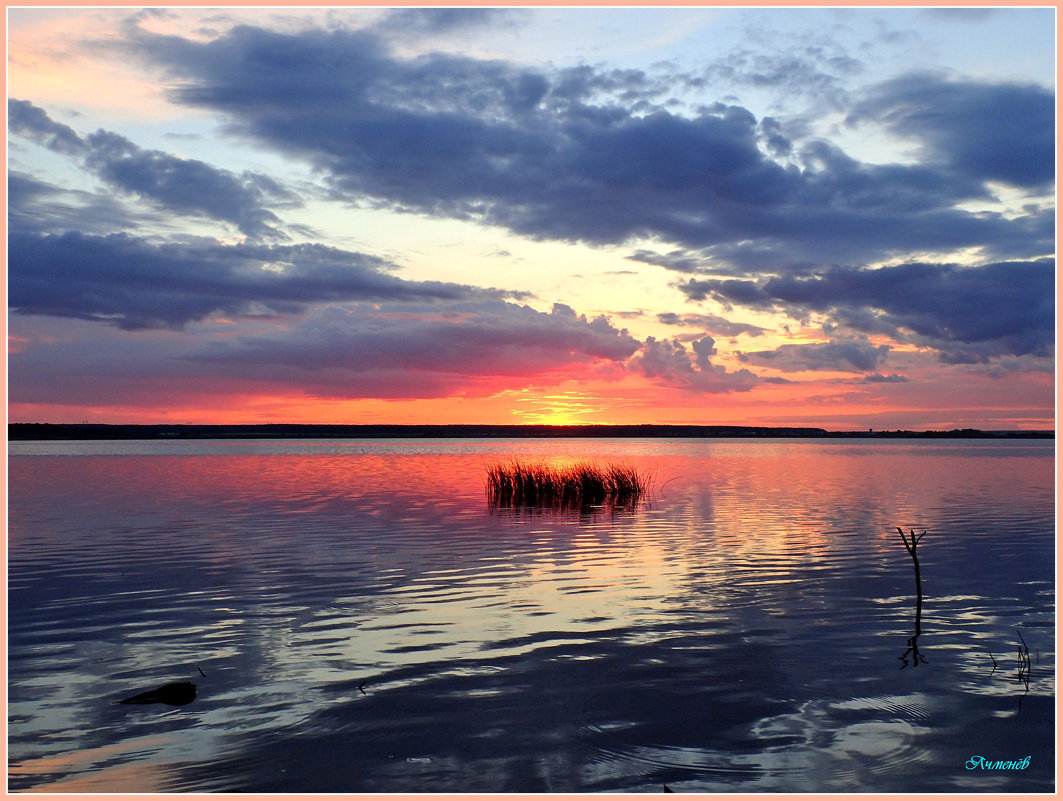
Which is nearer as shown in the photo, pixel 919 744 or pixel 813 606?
pixel 919 744

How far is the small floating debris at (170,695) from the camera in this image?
33.0ft

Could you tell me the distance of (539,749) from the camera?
8.66 m

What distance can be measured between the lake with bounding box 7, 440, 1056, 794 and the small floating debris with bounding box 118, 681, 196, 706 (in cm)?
24

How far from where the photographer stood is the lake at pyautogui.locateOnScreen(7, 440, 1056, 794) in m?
8.32

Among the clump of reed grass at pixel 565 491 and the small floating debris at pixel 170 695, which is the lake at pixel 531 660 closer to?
the small floating debris at pixel 170 695

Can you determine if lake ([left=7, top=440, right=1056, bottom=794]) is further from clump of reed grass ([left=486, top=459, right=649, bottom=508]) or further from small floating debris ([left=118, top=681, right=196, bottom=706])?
clump of reed grass ([left=486, top=459, right=649, bottom=508])

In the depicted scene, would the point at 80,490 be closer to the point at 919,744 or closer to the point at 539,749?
the point at 539,749

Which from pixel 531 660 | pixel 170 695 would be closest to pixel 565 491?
pixel 531 660

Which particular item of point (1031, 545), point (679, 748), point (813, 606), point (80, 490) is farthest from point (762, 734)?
point (80, 490)

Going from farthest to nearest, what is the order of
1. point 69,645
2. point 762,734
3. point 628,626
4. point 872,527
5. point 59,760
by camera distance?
1. point 872,527
2. point 628,626
3. point 69,645
4. point 762,734
5. point 59,760

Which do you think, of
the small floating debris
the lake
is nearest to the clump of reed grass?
A: the lake

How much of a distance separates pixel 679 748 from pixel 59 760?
277 inches

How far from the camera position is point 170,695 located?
33.2 feet

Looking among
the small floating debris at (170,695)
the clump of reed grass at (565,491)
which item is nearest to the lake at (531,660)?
the small floating debris at (170,695)
